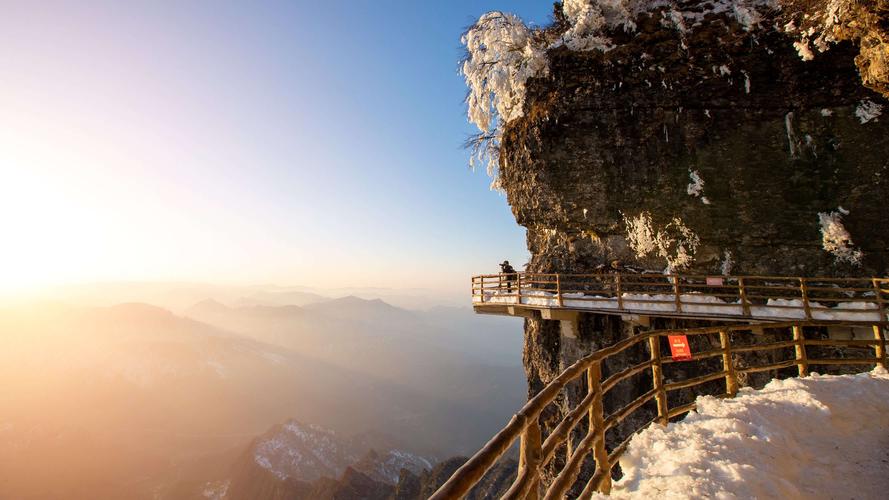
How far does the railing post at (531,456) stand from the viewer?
9.23 ft

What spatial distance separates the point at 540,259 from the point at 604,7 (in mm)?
13200

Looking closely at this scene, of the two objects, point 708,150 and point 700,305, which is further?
point 708,150

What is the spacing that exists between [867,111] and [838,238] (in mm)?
5224

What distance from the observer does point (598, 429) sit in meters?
4.10

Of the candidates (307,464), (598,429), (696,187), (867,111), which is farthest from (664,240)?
(307,464)

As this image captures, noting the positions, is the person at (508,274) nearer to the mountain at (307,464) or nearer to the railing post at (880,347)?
the railing post at (880,347)

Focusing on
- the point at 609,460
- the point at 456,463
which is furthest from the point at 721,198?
the point at 456,463

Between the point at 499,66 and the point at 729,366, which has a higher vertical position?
the point at 499,66

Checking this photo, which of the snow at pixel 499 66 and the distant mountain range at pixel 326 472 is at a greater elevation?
the snow at pixel 499 66

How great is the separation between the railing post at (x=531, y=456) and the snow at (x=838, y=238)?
728 inches

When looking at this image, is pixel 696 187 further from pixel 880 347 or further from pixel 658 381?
pixel 658 381

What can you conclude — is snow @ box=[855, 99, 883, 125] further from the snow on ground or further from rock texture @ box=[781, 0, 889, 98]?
the snow on ground

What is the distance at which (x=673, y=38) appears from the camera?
18.3 m

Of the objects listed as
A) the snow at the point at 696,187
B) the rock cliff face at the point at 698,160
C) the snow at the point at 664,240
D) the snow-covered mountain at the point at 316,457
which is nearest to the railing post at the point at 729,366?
the rock cliff face at the point at 698,160
